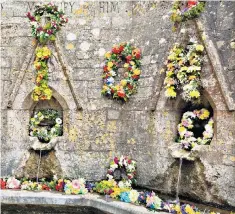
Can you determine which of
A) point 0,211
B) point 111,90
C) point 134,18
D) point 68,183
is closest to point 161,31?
point 134,18

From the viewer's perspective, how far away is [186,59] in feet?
18.5

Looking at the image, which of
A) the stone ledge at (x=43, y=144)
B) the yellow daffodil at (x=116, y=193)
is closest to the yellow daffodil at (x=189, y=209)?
the yellow daffodil at (x=116, y=193)

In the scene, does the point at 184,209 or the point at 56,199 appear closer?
the point at 184,209

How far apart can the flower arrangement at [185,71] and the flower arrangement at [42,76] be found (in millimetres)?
2065

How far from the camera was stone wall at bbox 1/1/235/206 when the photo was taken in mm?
5410

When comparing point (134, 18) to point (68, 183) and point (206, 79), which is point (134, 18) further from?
point (68, 183)

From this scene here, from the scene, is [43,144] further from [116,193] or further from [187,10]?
[187,10]

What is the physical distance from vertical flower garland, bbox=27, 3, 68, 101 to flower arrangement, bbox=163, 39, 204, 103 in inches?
82.3

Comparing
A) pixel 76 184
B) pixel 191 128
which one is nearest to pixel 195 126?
pixel 191 128

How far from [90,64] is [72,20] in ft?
2.94

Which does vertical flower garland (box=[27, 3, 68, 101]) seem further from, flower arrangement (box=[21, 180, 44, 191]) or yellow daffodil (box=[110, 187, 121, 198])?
yellow daffodil (box=[110, 187, 121, 198])

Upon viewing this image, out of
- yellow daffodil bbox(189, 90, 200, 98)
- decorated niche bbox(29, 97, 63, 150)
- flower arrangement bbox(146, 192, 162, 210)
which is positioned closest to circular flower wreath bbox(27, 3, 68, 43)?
decorated niche bbox(29, 97, 63, 150)

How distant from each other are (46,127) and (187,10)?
10.3ft

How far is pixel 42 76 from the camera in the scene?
21.7 feet
